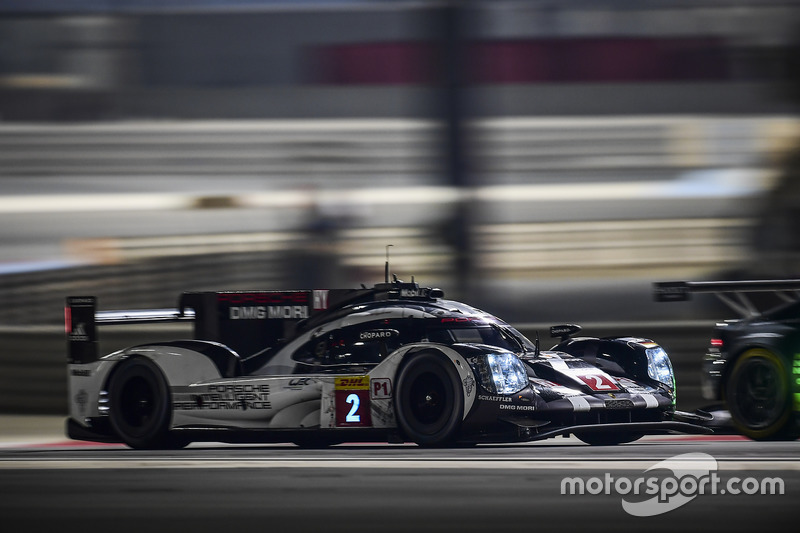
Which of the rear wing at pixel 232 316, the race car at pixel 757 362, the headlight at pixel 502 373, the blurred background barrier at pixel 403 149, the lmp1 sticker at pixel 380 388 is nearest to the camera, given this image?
the headlight at pixel 502 373

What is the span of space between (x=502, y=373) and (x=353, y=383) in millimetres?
820

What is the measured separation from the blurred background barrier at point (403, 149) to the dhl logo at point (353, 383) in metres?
4.86

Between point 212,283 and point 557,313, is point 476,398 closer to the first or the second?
point 557,313

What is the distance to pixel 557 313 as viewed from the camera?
11.8 metres

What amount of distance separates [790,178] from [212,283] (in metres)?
5.72

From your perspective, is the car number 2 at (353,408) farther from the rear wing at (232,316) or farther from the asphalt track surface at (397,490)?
the rear wing at (232,316)

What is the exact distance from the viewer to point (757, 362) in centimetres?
736

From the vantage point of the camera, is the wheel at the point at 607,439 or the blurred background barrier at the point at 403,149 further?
the blurred background barrier at the point at 403,149

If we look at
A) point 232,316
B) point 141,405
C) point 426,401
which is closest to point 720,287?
point 426,401

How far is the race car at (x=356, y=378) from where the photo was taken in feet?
20.8

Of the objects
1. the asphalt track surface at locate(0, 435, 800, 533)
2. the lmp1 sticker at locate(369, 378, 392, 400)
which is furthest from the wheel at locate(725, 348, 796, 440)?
the lmp1 sticker at locate(369, 378, 392, 400)

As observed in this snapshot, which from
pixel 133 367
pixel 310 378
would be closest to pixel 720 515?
pixel 310 378

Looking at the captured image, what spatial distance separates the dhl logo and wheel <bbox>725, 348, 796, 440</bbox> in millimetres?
2408

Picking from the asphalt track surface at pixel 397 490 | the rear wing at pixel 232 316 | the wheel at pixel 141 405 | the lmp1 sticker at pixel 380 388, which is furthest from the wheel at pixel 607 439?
the wheel at pixel 141 405
